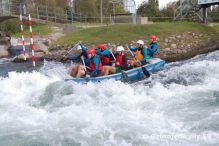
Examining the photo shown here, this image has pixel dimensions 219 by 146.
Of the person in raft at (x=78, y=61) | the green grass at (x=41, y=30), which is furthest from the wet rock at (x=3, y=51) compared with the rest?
the person in raft at (x=78, y=61)

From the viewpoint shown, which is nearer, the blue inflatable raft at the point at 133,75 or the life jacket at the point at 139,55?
the blue inflatable raft at the point at 133,75

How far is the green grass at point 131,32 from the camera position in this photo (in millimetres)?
22203

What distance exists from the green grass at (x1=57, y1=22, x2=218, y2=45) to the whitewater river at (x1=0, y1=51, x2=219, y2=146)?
8326 mm

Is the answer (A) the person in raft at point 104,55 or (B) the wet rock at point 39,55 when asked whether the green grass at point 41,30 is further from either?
(A) the person in raft at point 104,55

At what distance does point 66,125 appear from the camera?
28.7 feet

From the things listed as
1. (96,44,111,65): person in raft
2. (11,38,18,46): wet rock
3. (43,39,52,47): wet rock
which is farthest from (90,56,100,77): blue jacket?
(11,38,18,46): wet rock

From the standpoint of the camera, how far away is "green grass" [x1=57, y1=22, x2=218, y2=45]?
2220 centimetres

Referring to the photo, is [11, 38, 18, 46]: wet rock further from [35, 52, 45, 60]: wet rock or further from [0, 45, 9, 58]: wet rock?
[35, 52, 45, 60]: wet rock

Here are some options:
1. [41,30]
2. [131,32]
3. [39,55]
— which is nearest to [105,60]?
[131,32]

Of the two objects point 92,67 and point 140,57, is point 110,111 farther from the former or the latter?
point 140,57

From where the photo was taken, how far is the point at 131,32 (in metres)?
23.0

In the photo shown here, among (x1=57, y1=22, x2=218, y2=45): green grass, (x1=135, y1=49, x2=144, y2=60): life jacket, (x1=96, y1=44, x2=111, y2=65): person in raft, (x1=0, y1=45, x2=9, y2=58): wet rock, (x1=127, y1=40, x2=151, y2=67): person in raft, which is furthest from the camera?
(x1=0, y1=45, x2=9, y2=58): wet rock

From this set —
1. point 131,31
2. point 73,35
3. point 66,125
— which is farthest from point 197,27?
point 66,125

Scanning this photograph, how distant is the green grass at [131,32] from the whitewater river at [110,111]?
833 centimetres
